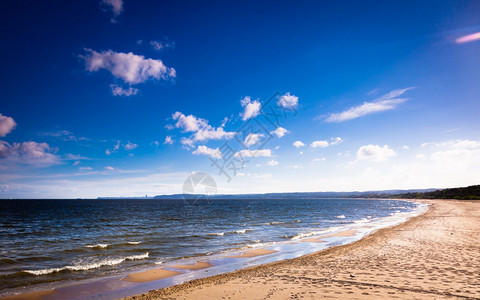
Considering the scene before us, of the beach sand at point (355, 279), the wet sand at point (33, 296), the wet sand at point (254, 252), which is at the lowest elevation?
the wet sand at point (254, 252)

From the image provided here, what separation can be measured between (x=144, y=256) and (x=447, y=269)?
16911mm

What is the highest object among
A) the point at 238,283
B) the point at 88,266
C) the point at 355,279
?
the point at 355,279

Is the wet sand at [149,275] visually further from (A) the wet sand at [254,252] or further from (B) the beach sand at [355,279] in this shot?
(A) the wet sand at [254,252]

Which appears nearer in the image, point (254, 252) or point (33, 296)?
point (33, 296)

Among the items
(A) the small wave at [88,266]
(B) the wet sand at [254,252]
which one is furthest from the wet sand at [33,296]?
(B) the wet sand at [254,252]

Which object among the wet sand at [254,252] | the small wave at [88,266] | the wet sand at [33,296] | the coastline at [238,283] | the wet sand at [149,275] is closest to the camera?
the coastline at [238,283]

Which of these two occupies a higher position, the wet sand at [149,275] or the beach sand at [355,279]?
the beach sand at [355,279]

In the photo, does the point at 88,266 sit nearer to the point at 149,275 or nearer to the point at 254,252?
the point at 149,275

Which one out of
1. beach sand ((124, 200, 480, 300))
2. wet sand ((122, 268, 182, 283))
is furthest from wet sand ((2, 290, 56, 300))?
beach sand ((124, 200, 480, 300))

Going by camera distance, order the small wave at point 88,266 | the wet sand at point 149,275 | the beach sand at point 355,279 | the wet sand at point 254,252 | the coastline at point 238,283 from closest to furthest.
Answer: the beach sand at point 355,279, the coastline at point 238,283, the wet sand at point 149,275, the small wave at point 88,266, the wet sand at point 254,252

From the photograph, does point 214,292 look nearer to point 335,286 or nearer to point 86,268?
point 335,286

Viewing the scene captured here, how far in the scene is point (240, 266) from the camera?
13.9 metres

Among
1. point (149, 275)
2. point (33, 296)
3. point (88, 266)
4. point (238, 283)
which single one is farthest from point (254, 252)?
point (33, 296)

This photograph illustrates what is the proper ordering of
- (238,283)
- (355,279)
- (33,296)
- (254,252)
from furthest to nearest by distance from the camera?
(254,252)
(238,283)
(33,296)
(355,279)
